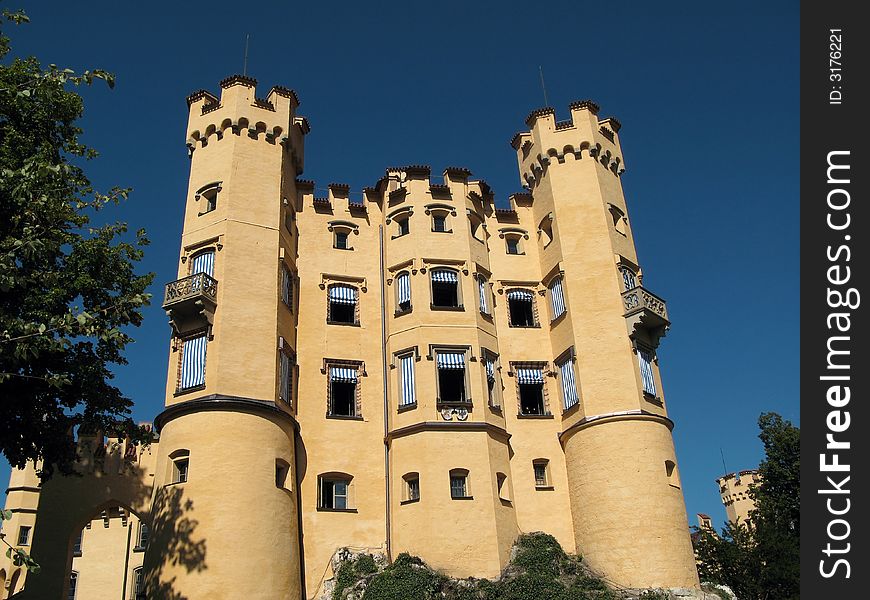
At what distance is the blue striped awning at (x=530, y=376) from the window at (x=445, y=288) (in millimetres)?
4621

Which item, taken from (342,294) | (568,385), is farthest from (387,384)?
(568,385)

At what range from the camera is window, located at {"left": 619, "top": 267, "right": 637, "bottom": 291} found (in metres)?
37.6

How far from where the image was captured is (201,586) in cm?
2802

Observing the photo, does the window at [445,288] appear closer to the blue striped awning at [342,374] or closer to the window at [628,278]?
the blue striped awning at [342,374]

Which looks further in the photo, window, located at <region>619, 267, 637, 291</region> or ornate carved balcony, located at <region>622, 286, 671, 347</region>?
window, located at <region>619, 267, 637, 291</region>

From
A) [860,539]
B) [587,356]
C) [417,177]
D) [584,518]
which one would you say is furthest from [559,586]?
[417,177]

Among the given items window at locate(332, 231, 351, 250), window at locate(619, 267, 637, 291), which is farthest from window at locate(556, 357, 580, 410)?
window at locate(332, 231, 351, 250)

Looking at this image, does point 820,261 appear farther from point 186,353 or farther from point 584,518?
point 186,353

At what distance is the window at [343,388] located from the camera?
120ft

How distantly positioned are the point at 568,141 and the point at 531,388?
1327cm

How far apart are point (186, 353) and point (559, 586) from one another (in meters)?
17.9

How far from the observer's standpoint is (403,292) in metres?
38.0

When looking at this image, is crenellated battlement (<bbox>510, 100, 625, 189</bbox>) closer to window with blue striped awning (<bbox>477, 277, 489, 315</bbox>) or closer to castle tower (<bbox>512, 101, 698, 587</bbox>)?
castle tower (<bbox>512, 101, 698, 587</bbox>)

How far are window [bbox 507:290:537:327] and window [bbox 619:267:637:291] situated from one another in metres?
4.84
